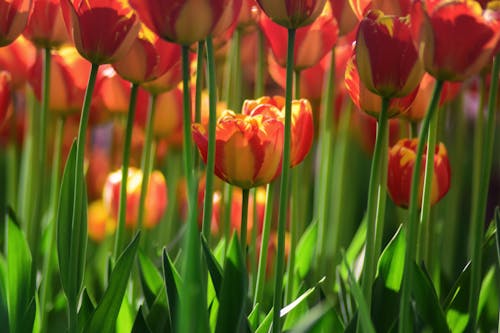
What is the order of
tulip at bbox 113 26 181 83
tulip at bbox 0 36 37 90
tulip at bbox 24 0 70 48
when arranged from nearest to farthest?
1. tulip at bbox 113 26 181 83
2. tulip at bbox 24 0 70 48
3. tulip at bbox 0 36 37 90

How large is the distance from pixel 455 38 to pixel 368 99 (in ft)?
0.56

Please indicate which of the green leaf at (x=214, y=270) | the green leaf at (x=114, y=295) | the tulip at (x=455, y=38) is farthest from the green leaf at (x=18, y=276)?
the tulip at (x=455, y=38)

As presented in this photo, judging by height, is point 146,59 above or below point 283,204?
above

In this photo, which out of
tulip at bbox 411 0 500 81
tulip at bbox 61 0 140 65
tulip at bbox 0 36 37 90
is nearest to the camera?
tulip at bbox 411 0 500 81

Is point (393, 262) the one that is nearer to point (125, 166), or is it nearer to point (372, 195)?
point (372, 195)

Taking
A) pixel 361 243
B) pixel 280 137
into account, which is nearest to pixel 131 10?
pixel 280 137

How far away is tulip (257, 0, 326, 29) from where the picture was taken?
0.73 meters

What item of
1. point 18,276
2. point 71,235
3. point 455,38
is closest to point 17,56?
point 18,276

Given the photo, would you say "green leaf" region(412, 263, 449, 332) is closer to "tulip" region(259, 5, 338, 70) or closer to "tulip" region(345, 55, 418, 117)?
"tulip" region(345, 55, 418, 117)

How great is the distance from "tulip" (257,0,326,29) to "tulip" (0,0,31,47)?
231 millimetres

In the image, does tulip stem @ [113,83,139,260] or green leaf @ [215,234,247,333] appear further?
tulip stem @ [113,83,139,260]

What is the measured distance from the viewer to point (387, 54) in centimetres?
71

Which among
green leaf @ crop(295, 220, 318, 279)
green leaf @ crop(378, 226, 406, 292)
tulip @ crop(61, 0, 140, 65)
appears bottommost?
green leaf @ crop(295, 220, 318, 279)

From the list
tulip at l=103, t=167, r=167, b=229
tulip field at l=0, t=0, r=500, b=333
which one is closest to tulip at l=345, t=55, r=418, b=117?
tulip field at l=0, t=0, r=500, b=333
